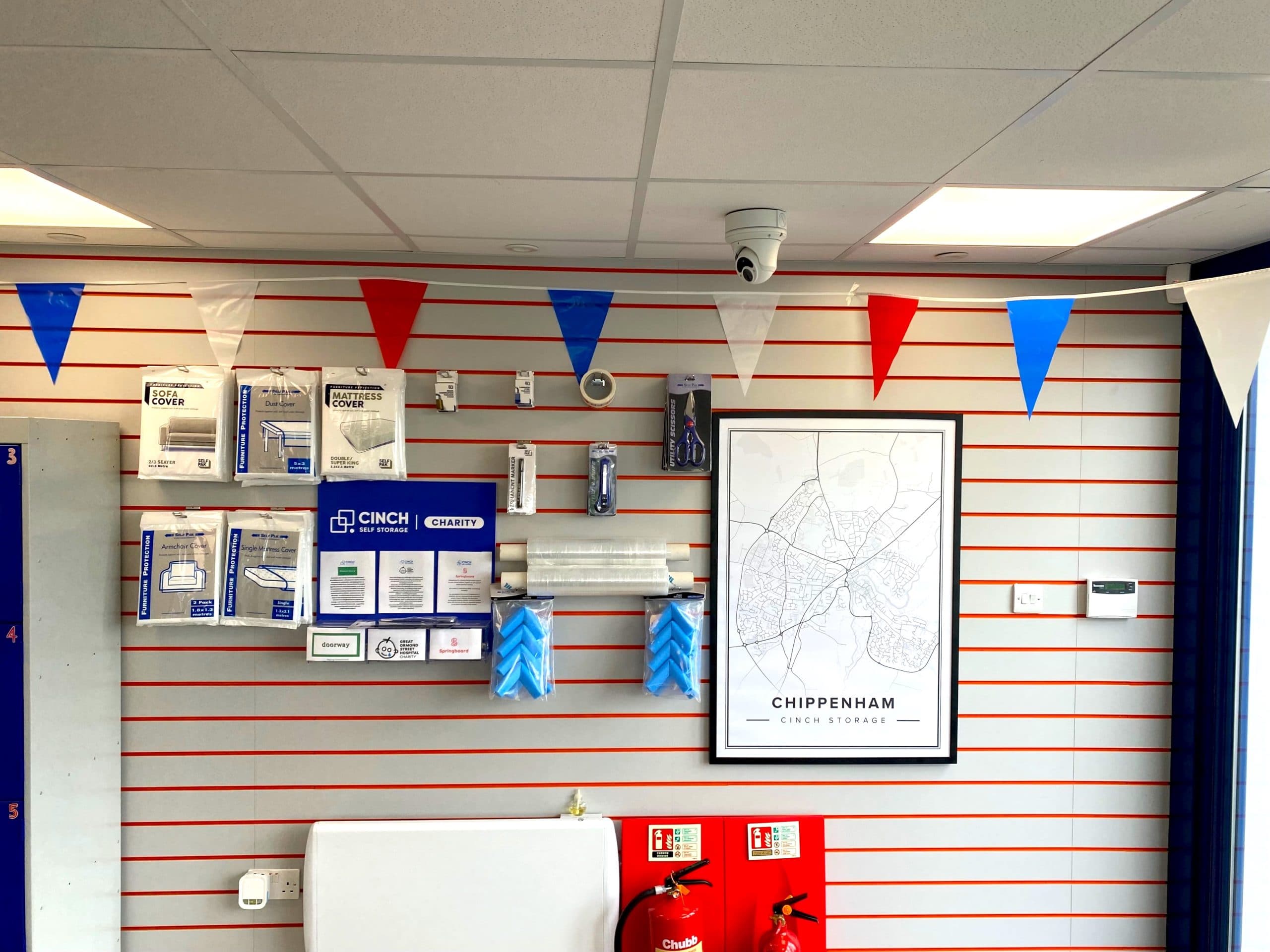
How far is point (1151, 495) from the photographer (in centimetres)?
319

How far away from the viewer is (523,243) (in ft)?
9.51

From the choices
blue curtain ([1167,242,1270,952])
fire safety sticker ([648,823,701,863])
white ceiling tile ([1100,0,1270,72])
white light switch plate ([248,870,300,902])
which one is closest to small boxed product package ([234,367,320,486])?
white light switch plate ([248,870,300,902])

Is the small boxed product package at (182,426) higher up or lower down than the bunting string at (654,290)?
lower down

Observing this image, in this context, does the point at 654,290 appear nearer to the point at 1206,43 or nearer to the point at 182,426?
the point at 182,426

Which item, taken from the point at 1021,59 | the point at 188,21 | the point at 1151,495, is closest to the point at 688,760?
the point at 1151,495

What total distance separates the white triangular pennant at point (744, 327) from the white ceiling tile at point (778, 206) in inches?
11.2

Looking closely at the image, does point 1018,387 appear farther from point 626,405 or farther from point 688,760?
point 688,760

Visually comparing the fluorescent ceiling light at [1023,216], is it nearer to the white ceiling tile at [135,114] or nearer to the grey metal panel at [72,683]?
the white ceiling tile at [135,114]

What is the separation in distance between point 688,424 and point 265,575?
162 cm

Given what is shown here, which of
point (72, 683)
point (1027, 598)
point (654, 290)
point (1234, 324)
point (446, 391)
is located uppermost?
point (654, 290)

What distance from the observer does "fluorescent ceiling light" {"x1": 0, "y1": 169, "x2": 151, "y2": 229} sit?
2.54m

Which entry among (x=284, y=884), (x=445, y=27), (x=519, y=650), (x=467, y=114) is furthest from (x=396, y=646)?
(x=445, y=27)

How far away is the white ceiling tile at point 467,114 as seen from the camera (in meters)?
1.57

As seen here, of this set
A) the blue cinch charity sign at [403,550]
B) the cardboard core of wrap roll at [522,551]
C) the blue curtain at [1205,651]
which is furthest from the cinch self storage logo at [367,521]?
the blue curtain at [1205,651]
